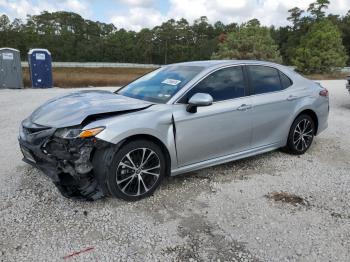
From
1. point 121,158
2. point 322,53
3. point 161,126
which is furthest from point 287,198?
point 322,53

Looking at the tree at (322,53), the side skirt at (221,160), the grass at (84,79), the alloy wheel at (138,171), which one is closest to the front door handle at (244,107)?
the side skirt at (221,160)

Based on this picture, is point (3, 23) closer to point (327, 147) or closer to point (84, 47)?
point (84, 47)

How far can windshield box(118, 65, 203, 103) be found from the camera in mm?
4137

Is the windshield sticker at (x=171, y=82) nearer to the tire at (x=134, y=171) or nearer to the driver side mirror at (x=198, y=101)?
the driver side mirror at (x=198, y=101)

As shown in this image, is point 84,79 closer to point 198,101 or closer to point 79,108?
point 79,108

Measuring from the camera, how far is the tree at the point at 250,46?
32.4 m

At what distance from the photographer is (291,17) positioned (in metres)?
66.7

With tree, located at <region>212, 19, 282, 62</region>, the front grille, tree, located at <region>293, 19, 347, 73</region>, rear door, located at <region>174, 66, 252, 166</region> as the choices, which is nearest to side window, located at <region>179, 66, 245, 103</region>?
rear door, located at <region>174, 66, 252, 166</region>

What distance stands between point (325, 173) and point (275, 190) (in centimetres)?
106

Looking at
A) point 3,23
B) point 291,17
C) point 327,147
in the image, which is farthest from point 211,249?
point 3,23

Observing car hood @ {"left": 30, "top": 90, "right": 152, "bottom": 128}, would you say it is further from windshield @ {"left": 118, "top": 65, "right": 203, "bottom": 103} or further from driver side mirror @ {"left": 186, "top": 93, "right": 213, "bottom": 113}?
driver side mirror @ {"left": 186, "top": 93, "right": 213, "bottom": 113}

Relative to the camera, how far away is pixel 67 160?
3396mm

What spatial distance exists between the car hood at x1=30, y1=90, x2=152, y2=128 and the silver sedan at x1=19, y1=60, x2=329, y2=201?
1 cm

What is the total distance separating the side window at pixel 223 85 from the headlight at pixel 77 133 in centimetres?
114
